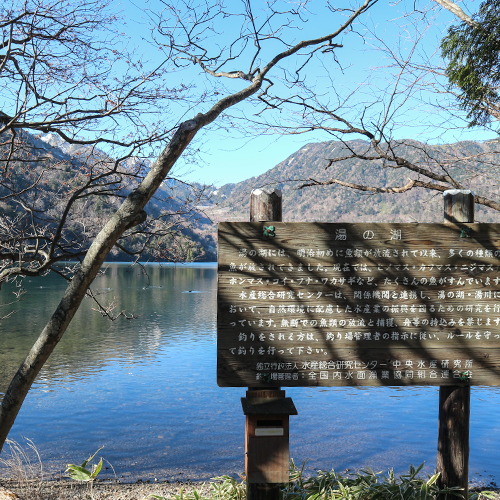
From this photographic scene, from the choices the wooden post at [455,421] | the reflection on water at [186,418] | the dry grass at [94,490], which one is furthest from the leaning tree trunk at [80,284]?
the reflection on water at [186,418]

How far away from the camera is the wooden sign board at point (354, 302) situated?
9.74 ft

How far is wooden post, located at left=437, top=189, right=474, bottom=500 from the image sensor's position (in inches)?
126

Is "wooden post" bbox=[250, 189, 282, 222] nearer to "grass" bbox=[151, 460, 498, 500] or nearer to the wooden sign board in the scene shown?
the wooden sign board

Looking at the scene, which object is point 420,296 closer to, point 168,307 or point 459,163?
point 459,163

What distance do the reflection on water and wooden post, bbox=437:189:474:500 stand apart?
4.55 metres

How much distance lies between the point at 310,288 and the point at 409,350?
82 cm

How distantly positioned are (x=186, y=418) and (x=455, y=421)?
803 centimetres

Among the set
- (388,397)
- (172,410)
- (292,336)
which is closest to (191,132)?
(292,336)

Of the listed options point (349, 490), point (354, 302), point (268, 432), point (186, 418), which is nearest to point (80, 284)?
point (268, 432)

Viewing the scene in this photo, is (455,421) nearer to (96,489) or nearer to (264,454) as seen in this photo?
(264,454)

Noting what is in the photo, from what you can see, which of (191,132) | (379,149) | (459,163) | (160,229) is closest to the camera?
(191,132)

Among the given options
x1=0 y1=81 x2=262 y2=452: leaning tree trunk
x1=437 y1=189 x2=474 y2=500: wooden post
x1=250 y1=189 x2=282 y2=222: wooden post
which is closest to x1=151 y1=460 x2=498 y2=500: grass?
x1=437 y1=189 x2=474 y2=500: wooden post

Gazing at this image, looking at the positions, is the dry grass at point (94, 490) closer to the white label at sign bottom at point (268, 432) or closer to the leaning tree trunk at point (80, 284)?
the leaning tree trunk at point (80, 284)

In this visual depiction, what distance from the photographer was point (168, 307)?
30.4 metres
